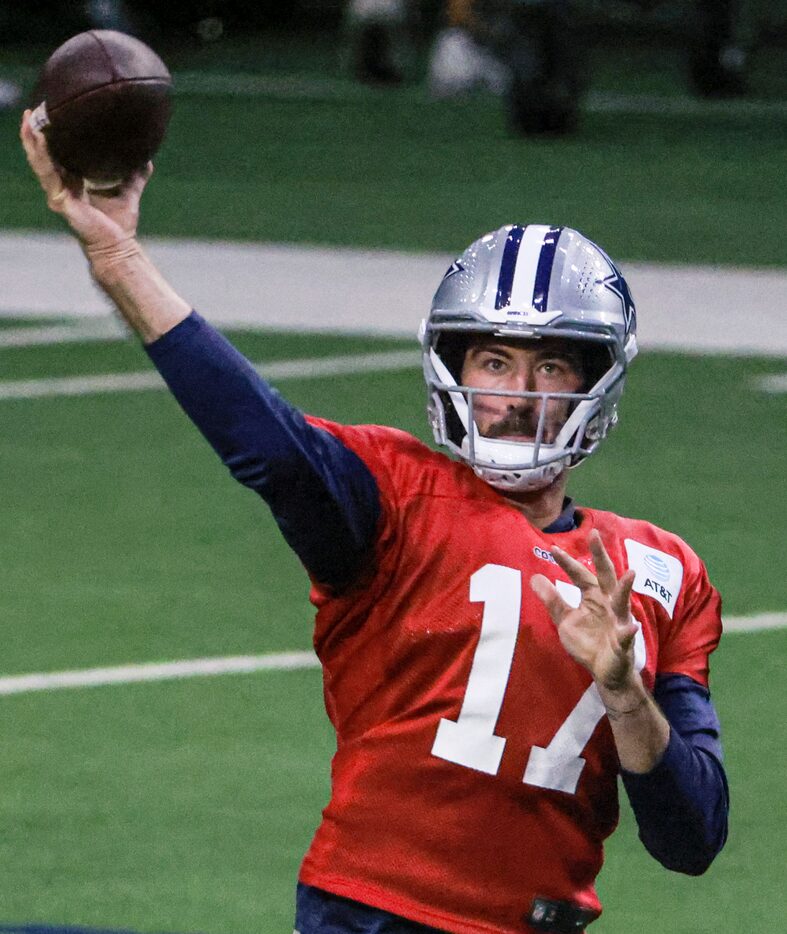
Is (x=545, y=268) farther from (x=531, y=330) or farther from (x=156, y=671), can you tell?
(x=156, y=671)

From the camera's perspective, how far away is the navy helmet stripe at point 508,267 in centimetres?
398

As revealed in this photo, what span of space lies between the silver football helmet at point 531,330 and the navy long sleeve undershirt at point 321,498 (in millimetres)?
292

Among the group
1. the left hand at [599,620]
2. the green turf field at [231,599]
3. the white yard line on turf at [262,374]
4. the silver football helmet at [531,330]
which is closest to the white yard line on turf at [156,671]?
the green turf field at [231,599]

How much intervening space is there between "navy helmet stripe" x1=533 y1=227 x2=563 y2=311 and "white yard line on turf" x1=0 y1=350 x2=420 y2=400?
7.70 m

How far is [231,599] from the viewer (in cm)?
836

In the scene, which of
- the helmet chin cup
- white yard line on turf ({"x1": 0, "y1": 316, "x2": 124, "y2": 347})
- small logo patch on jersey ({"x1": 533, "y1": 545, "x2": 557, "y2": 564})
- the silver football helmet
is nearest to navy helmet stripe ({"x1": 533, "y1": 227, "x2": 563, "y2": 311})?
the silver football helmet

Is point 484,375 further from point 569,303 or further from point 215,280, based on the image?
point 215,280

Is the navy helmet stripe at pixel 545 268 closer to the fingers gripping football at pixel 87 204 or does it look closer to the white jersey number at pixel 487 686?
the white jersey number at pixel 487 686

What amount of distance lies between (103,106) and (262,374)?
8447 millimetres

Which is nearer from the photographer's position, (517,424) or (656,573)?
(517,424)

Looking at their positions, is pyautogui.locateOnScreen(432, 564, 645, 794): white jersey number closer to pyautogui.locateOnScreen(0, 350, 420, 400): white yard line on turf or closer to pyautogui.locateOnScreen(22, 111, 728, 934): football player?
pyautogui.locateOnScreen(22, 111, 728, 934): football player

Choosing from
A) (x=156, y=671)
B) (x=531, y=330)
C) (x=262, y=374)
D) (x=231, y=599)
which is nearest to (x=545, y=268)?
(x=531, y=330)

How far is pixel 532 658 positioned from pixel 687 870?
0.46m

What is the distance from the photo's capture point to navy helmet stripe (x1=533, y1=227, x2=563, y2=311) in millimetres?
3977
